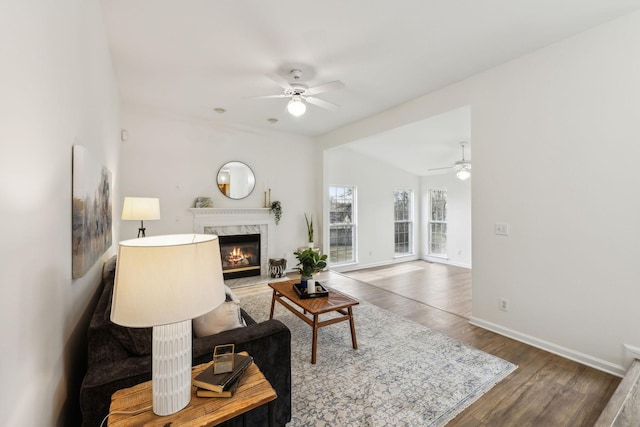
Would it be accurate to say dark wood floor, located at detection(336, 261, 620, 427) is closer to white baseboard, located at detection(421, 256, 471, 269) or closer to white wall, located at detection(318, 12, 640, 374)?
white wall, located at detection(318, 12, 640, 374)

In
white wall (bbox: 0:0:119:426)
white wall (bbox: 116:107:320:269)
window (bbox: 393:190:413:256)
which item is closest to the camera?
white wall (bbox: 0:0:119:426)

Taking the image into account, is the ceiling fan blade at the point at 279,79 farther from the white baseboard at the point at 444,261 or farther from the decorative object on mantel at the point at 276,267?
the white baseboard at the point at 444,261

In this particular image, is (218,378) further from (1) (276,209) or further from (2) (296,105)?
(1) (276,209)

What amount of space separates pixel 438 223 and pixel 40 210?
7.69m

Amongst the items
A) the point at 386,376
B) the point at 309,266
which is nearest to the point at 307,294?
the point at 309,266

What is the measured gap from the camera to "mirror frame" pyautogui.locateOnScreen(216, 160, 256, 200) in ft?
16.9

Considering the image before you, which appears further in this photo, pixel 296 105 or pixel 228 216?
pixel 228 216

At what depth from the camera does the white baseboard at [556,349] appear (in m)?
2.36

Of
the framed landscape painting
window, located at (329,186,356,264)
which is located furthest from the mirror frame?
the framed landscape painting

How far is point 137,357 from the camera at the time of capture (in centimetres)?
146

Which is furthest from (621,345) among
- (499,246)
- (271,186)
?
(271,186)

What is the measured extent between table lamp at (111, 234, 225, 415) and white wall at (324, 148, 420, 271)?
202 inches

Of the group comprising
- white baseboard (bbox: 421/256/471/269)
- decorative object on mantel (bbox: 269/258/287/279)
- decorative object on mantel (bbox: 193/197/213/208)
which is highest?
decorative object on mantel (bbox: 193/197/213/208)

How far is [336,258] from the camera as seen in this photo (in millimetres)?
6457
